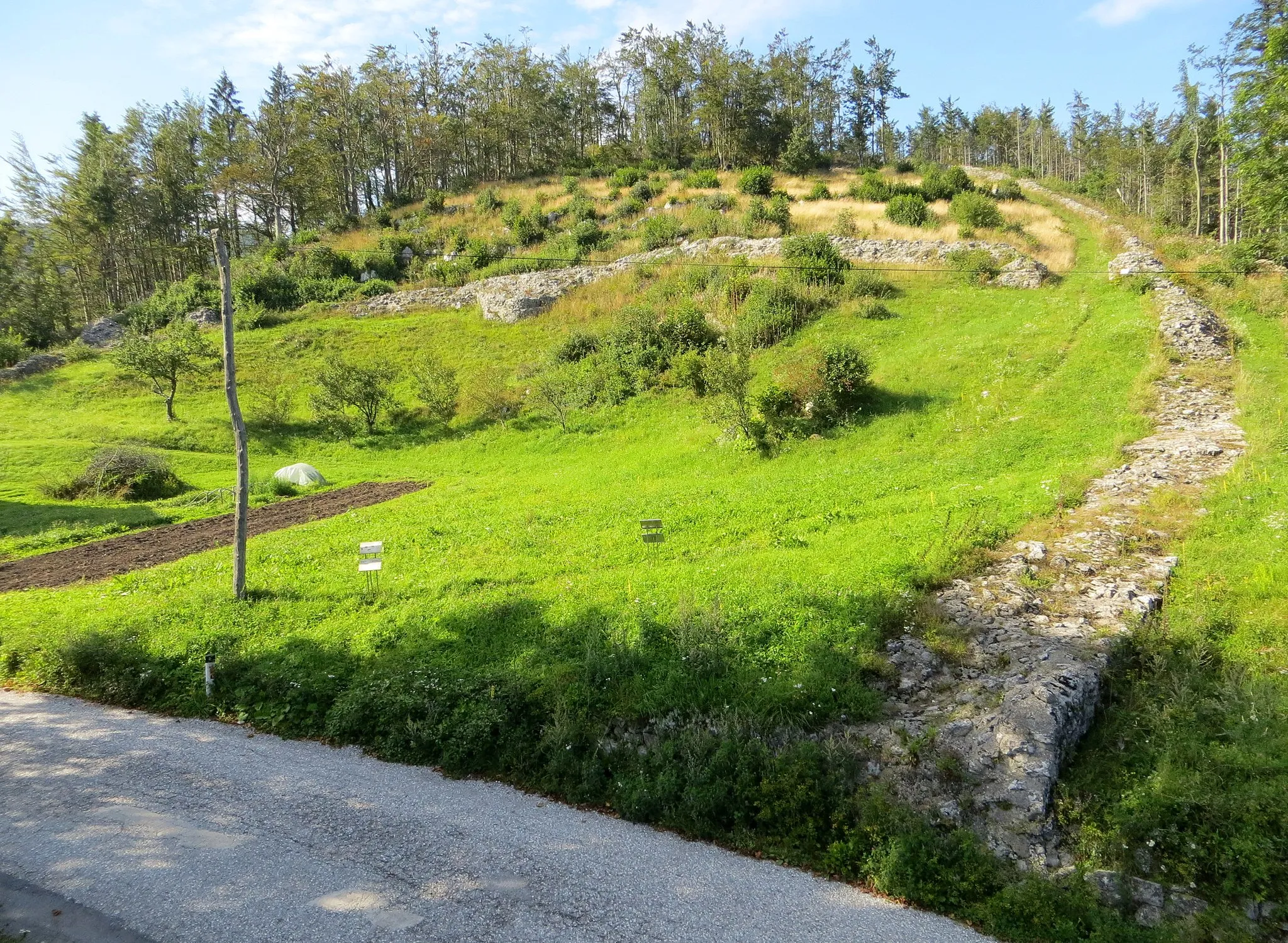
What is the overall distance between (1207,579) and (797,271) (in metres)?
26.4

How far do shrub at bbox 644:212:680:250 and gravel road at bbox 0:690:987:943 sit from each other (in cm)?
3983

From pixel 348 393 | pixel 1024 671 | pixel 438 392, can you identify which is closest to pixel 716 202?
pixel 438 392

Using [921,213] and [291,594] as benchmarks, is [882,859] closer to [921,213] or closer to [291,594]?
[291,594]

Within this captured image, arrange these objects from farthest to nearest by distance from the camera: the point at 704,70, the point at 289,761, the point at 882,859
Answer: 1. the point at 704,70
2. the point at 289,761
3. the point at 882,859

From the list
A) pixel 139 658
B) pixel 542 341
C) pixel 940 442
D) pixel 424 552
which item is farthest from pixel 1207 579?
pixel 542 341

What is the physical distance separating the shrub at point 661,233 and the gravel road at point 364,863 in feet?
131

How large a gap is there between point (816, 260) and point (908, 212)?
37.8ft

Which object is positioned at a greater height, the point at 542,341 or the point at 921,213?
Result: the point at 921,213

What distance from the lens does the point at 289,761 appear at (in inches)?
328

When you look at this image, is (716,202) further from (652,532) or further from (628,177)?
(652,532)

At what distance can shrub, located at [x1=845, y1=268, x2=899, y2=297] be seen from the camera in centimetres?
3102

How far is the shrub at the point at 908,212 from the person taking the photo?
3975 cm

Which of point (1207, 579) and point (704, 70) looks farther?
point (704, 70)

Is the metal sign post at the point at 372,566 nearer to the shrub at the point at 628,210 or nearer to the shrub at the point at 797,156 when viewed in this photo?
the shrub at the point at 628,210
